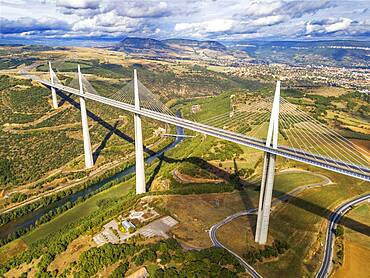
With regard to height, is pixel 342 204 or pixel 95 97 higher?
pixel 95 97

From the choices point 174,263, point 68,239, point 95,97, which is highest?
point 95,97

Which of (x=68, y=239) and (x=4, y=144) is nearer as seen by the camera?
(x=68, y=239)

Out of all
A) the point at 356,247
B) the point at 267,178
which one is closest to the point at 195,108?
the point at 267,178

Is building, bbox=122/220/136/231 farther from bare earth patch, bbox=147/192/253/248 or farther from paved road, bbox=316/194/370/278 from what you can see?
paved road, bbox=316/194/370/278

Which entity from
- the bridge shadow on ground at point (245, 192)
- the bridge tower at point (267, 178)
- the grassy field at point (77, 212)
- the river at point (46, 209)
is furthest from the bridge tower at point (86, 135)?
the bridge tower at point (267, 178)

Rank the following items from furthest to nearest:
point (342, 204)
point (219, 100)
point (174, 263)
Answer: point (219, 100) → point (342, 204) → point (174, 263)

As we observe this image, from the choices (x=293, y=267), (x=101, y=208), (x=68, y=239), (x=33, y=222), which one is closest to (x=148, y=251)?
(x=68, y=239)

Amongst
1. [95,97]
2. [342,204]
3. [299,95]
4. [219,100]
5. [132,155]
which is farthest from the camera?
[219,100]

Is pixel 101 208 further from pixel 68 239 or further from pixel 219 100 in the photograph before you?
pixel 219 100
